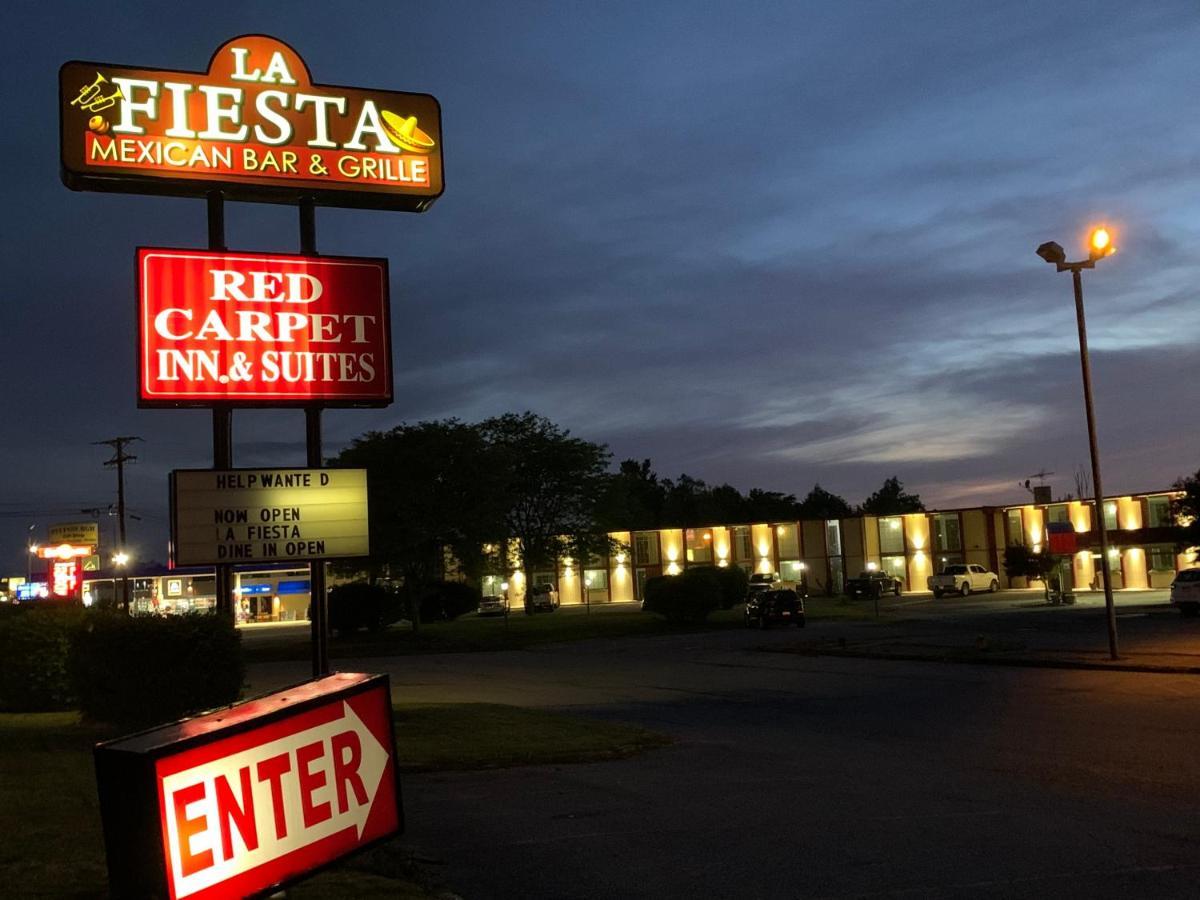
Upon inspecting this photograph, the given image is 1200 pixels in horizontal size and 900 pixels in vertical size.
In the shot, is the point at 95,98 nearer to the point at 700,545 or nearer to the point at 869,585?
the point at 869,585

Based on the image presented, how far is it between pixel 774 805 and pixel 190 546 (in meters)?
6.66

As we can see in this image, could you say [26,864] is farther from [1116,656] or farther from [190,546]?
[1116,656]

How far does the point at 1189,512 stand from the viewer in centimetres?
4422

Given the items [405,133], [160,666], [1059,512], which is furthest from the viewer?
[1059,512]

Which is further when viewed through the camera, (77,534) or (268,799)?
(77,534)

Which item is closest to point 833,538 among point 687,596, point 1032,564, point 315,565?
point 1032,564

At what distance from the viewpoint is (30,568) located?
108562 mm

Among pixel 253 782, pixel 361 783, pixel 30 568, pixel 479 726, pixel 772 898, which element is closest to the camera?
pixel 253 782

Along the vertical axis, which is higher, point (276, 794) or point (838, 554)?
point (276, 794)

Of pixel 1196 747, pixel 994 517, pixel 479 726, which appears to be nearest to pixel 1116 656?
pixel 1196 747

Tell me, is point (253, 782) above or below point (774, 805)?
above

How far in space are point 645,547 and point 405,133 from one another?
76135mm

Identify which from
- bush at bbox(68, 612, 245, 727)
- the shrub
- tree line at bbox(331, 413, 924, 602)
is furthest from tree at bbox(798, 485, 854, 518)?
bush at bbox(68, 612, 245, 727)

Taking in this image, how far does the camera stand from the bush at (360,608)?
154ft
